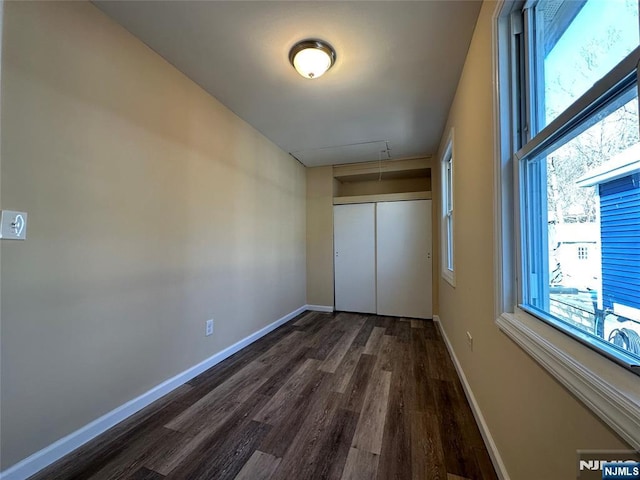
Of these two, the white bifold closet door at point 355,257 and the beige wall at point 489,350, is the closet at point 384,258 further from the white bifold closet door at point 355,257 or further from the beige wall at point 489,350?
the beige wall at point 489,350

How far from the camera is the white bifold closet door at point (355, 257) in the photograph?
13.6 feet

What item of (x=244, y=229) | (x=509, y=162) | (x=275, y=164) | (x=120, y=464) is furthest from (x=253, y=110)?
(x=120, y=464)

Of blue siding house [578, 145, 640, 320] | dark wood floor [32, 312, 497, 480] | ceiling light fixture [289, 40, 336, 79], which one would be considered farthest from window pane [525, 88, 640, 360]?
ceiling light fixture [289, 40, 336, 79]

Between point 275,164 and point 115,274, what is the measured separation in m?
2.38

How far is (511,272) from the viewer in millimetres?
1225

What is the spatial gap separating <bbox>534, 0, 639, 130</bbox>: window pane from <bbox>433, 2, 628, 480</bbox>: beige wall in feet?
0.97

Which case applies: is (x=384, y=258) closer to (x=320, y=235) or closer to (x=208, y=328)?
(x=320, y=235)

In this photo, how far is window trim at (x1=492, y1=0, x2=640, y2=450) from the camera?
1.82 ft

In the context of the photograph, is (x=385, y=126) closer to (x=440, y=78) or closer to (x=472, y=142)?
(x=440, y=78)

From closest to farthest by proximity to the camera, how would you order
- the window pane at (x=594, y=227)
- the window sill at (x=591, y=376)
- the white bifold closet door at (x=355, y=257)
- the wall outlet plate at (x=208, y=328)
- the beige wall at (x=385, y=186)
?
the window sill at (x=591, y=376)
the window pane at (x=594, y=227)
the wall outlet plate at (x=208, y=328)
the white bifold closet door at (x=355, y=257)
the beige wall at (x=385, y=186)

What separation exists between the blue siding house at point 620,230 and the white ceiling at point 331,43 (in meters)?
1.43

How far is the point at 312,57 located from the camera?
1.78 m

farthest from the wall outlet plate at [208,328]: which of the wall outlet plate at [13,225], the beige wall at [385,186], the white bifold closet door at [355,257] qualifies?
the beige wall at [385,186]

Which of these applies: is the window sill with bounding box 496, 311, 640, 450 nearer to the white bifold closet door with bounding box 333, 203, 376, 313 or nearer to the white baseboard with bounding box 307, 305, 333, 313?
the white bifold closet door with bounding box 333, 203, 376, 313
